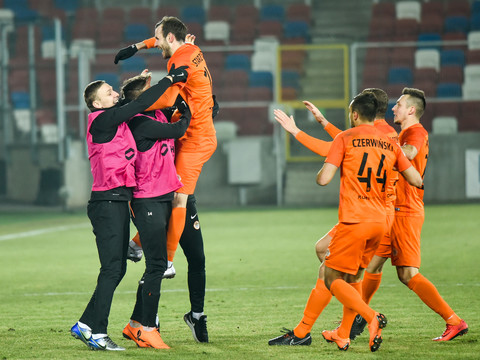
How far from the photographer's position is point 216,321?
22.3 ft

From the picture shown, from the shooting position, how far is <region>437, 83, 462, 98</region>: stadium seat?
66.5 ft

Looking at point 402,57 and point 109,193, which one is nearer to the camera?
point 109,193

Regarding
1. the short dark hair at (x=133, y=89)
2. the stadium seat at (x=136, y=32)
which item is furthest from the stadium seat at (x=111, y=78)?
the short dark hair at (x=133, y=89)

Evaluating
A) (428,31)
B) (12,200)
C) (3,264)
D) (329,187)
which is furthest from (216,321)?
(428,31)

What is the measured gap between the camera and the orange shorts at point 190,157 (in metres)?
6.23

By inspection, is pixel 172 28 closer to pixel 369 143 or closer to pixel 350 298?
pixel 369 143

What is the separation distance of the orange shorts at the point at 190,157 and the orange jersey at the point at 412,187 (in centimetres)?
147

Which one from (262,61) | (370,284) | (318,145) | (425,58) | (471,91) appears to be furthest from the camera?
(262,61)

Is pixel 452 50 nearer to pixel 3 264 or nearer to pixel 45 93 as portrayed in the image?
pixel 45 93

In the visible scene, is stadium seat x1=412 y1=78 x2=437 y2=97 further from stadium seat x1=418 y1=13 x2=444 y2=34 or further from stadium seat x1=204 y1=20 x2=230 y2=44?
stadium seat x1=204 y1=20 x2=230 y2=44

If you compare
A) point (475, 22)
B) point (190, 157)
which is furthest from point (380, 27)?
point (190, 157)

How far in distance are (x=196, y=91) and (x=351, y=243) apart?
1.75m

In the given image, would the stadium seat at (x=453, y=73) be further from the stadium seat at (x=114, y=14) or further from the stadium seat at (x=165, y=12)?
the stadium seat at (x=114, y=14)

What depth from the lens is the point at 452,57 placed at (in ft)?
67.3
